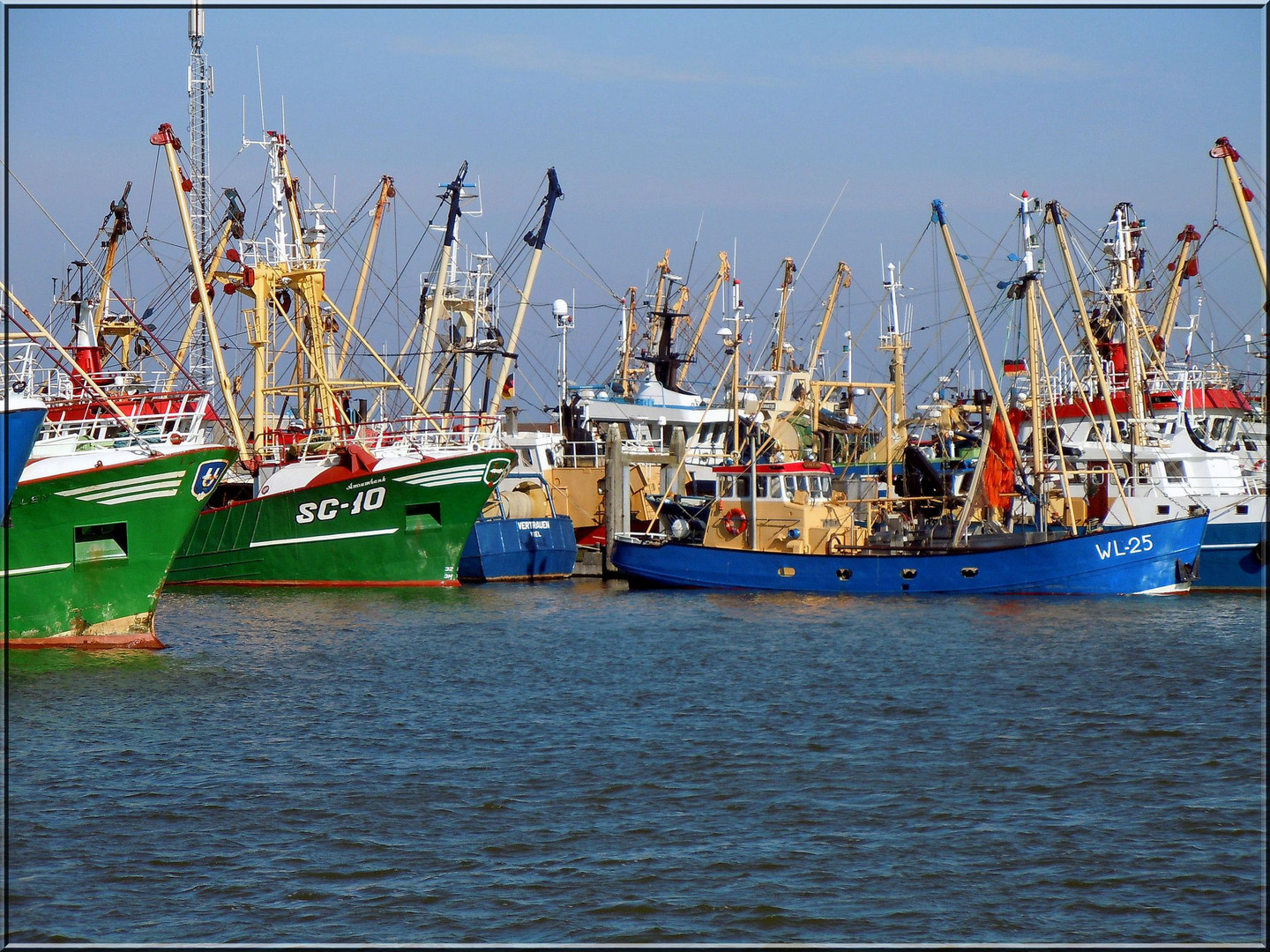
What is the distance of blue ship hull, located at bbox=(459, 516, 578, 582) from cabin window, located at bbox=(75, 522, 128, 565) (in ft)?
61.8

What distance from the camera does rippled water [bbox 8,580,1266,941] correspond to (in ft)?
36.5

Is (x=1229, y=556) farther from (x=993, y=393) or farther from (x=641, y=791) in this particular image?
(x=641, y=791)

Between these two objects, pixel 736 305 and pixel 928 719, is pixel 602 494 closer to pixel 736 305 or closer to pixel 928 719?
pixel 736 305

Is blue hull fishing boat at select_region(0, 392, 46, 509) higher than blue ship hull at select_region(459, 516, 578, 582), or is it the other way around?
blue hull fishing boat at select_region(0, 392, 46, 509)

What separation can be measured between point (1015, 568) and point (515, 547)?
16459 mm

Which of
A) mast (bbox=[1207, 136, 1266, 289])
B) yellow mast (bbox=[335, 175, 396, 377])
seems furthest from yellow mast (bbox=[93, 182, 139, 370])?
mast (bbox=[1207, 136, 1266, 289])

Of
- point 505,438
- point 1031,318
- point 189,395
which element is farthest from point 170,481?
point 505,438

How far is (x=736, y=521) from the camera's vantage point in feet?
126

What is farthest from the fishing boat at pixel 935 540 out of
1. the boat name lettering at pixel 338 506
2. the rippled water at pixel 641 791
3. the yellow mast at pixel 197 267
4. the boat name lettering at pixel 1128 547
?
the yellow mast at pixel 197 267

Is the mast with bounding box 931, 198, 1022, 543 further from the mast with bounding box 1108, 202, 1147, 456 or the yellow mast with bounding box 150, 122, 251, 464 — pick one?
the yellow mast with bounding box 150, 122, 251, 464

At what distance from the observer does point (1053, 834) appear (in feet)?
43.2

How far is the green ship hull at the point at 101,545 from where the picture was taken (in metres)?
23.1

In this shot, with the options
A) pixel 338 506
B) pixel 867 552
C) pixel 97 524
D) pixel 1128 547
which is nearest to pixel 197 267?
pixel 338 506

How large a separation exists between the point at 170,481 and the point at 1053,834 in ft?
55.6
